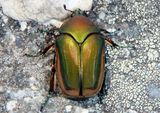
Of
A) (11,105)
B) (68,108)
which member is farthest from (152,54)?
(11,105)

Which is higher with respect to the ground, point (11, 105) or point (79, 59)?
point (79, 59)

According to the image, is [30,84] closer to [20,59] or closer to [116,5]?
[20,59]

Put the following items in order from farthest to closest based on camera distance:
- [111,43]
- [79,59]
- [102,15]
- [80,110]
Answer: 1. [102,15]
2. [111,43]
3. [80,110]
4. [79,59]

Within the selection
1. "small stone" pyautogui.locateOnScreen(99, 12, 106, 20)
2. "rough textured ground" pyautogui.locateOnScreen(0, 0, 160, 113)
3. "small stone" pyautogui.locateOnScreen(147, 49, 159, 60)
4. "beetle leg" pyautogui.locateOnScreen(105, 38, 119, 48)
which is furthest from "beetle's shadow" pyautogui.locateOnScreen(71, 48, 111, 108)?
"small stone" pyautogui.locateOnScreen(99, 12, 106, 20)

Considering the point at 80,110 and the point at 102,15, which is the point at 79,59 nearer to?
the point at 80,110

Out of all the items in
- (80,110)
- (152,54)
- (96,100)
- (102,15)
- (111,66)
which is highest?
(102,15)

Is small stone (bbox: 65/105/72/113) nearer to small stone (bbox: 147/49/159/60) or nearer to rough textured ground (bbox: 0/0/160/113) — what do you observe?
rough textured ground (bbox: 0/0/160/113)

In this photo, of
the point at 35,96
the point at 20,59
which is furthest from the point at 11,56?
the point at 35,96

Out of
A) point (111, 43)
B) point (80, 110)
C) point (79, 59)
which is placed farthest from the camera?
point (111, 43)
